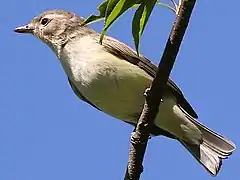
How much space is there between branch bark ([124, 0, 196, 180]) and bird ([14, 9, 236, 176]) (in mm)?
1360

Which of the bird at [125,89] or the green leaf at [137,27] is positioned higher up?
the bird at [125,89]

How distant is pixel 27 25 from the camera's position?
23.4ft

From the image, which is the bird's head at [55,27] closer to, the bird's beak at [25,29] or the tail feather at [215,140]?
the bird's beak at [25,29]

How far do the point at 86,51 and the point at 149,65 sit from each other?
25.8 inches

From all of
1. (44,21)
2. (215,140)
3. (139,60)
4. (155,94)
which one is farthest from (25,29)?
(155,94)

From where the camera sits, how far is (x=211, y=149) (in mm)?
6191

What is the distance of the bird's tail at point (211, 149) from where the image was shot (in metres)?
6.04

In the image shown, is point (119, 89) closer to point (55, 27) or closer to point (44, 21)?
point (55, 27)

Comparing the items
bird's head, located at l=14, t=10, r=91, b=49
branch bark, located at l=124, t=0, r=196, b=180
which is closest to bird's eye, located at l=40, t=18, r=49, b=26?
bird's head, located at l=14, t=10, r=91, b=49

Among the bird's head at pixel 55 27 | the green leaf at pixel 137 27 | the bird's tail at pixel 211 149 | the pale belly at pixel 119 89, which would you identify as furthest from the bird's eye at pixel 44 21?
the green leaf at pixel 137 27

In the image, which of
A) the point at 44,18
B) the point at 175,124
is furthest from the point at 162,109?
the point at 44,18

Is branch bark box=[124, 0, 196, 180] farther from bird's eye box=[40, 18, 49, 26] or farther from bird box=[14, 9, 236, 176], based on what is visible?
bird's eye box=[40, 18, 49, 26]

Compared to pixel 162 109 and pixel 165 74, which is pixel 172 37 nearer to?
pixel 165 74

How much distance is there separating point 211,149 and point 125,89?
1.15 metres
